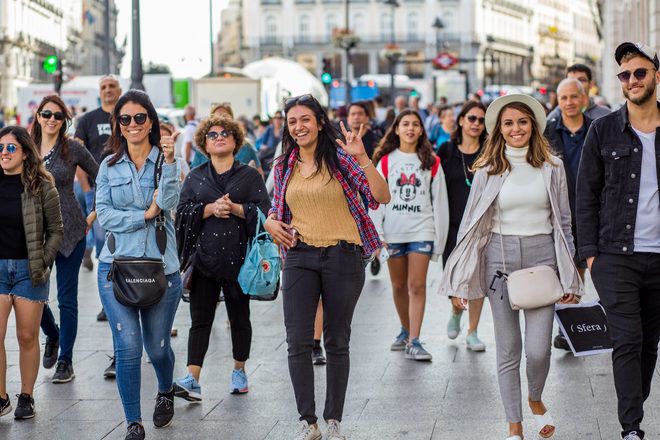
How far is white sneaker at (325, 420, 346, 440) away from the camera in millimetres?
6547

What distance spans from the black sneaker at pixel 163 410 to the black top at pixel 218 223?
92 cm

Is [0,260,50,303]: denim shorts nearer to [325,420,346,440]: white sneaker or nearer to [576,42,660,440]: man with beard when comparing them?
[325,420,346,440]: white sneaker

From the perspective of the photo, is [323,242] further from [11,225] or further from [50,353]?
[50,353]

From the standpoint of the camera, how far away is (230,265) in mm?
7941

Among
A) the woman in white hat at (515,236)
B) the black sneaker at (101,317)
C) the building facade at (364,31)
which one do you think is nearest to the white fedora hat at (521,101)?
the woman in white hat at (515,236)

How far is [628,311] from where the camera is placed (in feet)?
20.3

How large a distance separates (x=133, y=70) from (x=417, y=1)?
10271 centimetres

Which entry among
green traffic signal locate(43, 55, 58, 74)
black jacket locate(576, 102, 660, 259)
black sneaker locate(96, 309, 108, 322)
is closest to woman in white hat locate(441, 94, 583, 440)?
black jacket locate(576, 102, 660, 259)

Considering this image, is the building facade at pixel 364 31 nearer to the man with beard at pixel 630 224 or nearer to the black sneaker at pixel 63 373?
the black sneaker at pixel 63 373

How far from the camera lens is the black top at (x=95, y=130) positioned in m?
10.7

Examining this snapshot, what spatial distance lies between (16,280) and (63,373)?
1303 mm

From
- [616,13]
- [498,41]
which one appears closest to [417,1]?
[498,41]

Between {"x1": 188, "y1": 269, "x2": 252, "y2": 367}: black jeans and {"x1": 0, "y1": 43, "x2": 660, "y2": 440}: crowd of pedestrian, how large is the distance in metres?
0.01

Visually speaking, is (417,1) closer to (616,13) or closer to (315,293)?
(616,13)
